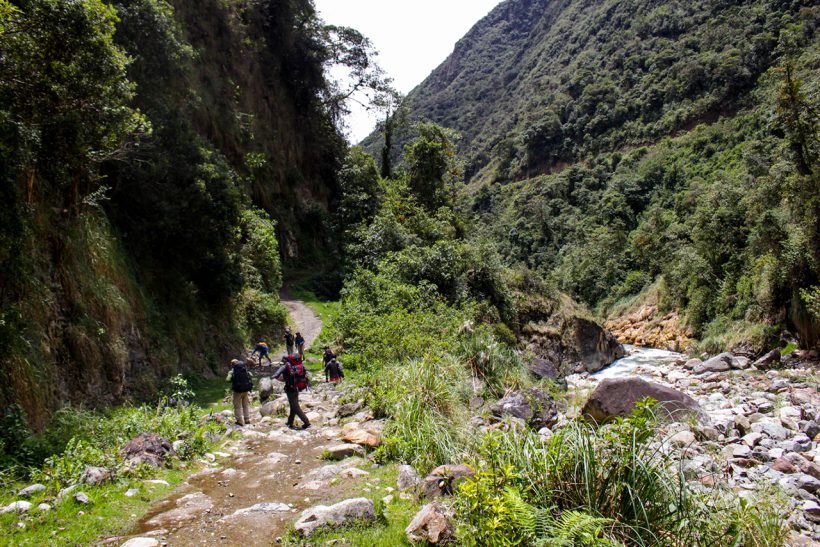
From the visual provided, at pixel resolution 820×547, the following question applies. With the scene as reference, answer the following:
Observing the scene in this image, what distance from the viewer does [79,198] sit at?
1073 cm

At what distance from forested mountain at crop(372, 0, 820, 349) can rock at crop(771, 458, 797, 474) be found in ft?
→ 48.8

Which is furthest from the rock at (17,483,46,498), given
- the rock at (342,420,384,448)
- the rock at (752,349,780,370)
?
the rock at (752,349,780,370)

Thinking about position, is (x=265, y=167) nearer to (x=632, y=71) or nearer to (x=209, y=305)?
(x=209, y=305)

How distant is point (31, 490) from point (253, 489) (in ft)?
8.07

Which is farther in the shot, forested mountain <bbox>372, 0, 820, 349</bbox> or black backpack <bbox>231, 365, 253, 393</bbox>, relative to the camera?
forested mountain <bbox>372, 0, 820, 349</bbox>

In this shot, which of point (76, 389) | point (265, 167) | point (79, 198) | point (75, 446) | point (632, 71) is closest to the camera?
point (75, 446)

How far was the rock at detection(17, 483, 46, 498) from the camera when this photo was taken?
5328 mm

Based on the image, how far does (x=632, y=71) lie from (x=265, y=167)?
69.3 meters

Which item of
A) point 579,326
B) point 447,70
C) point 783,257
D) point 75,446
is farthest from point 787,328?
point 447,70

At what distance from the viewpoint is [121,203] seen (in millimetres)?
14148

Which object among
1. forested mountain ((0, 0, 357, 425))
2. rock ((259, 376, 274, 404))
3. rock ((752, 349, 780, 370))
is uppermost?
forested mountain ((0, 0, 357, 425))

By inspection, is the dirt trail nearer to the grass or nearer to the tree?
the grass

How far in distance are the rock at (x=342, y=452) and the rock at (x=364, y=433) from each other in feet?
0.65

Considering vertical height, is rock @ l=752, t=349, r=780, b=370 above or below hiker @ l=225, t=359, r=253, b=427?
below
